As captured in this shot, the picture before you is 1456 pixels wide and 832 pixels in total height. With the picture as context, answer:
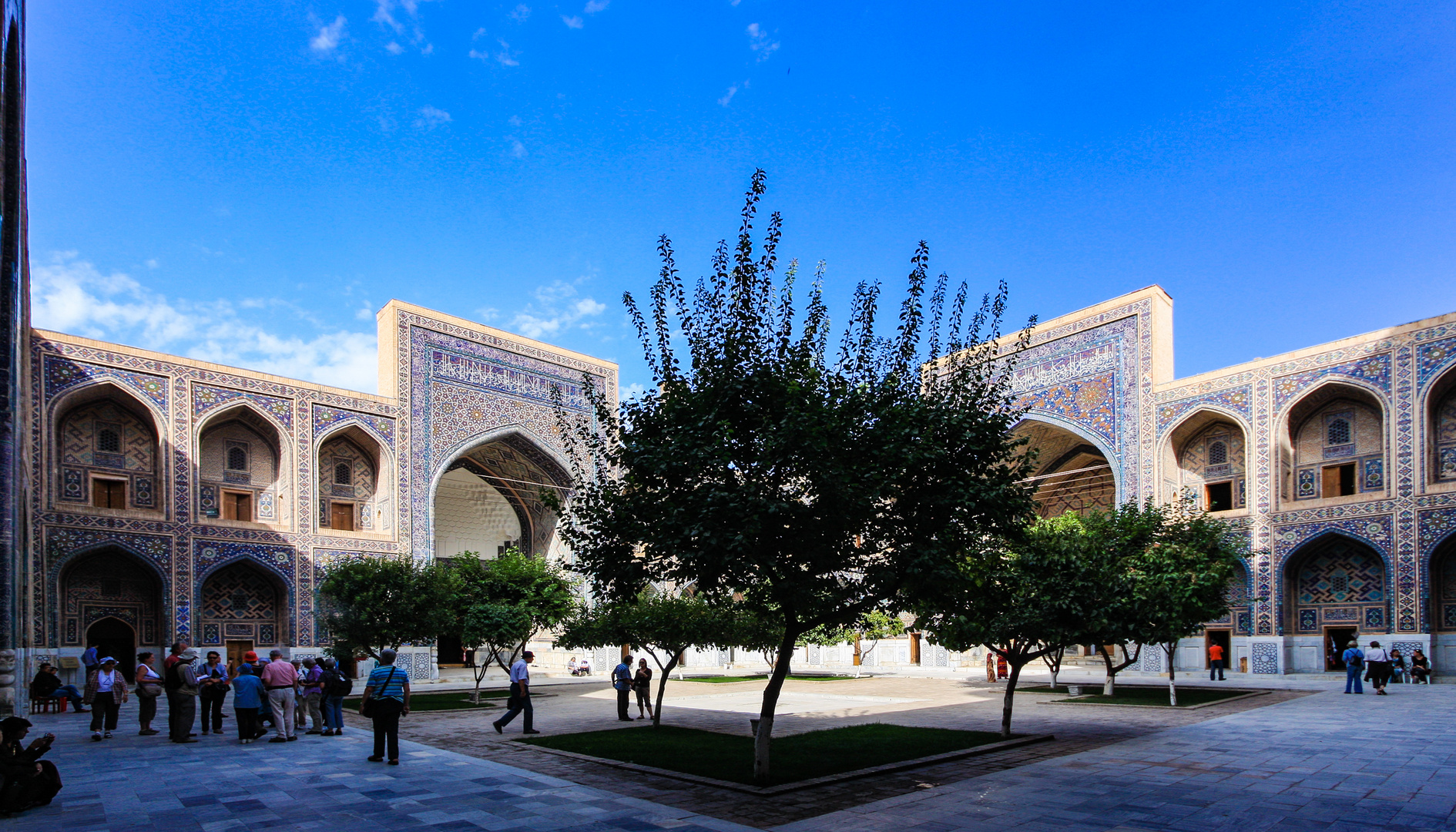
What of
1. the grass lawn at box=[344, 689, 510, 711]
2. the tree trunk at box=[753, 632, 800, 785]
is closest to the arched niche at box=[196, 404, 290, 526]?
the grass lawn at box=[344, 689, 510, 711]

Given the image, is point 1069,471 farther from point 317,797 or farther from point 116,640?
point 116,640

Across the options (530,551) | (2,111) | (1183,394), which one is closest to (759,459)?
(2,111)

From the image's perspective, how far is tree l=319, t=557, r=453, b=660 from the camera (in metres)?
17.1

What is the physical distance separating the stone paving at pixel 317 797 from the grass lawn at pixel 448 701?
225 inches

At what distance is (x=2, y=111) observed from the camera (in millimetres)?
9844

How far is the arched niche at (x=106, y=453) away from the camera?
2061 centimetres

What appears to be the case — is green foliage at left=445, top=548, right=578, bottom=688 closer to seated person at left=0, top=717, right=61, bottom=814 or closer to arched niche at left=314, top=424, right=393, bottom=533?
arched niche at left=314, top=424, right=393, bottom=533

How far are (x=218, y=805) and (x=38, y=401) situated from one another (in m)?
16.4

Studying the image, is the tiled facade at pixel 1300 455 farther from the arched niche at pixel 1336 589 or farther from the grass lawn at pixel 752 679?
the grass lawn at pixel 752 679

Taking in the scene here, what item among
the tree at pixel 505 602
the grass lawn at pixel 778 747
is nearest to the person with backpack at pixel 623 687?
the grass lawn at pixel 778 747

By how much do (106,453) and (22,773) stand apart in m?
17.2

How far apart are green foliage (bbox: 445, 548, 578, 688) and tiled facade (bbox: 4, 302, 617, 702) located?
18.3 feet

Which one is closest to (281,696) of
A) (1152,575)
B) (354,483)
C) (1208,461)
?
(1152,575)

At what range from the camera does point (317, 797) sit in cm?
740
